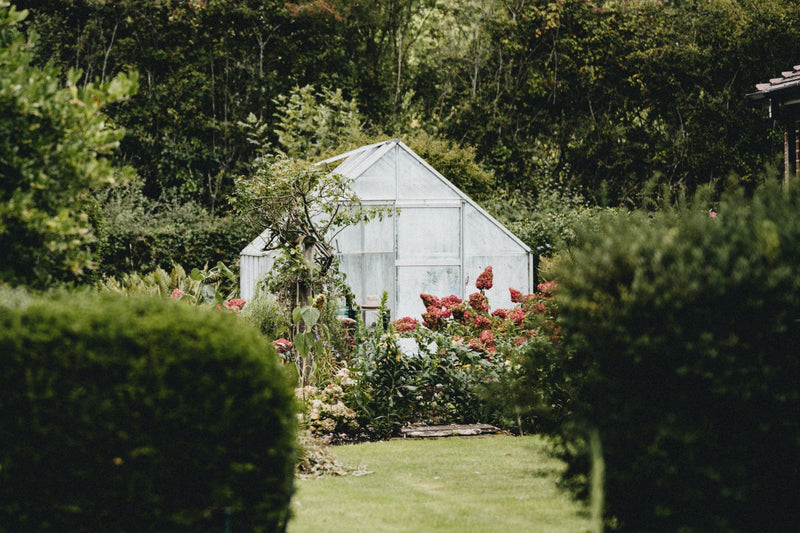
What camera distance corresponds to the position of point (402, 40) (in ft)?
76.4

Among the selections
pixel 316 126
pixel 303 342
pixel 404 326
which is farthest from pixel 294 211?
pixel 316 126

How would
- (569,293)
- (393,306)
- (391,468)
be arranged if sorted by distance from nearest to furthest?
(569,293)
(391,468)
(393,306)

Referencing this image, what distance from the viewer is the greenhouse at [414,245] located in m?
13.8

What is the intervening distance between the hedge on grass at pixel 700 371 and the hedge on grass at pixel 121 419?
5.51 ft

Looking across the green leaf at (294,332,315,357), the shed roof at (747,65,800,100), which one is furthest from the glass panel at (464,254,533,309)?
the green leaf at (294,332,315,357)

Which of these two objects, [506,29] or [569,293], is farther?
[506,29]

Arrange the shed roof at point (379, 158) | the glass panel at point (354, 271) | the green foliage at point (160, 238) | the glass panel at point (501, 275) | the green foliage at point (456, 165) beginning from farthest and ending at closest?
the green foliage at point (456, 165) → the green foliage at point (160, 238) → the glass panel at point (501, 275) → the shed roof at point (379, 158) → the glass panel at point (354, 271)

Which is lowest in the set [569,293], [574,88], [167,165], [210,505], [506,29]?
[210,505]

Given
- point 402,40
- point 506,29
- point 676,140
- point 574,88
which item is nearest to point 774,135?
point 676,140

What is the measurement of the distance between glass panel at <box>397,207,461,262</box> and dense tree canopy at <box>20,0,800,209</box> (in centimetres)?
809

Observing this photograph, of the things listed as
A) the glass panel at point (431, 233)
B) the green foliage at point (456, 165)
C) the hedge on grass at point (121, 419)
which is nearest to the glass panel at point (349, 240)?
the glass panel at point (431, 233)

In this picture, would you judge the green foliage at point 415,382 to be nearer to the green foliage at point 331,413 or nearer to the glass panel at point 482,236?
the green foliage at point 331,413

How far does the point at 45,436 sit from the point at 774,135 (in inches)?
820

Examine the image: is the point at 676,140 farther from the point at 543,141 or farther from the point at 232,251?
the point at 232,251
